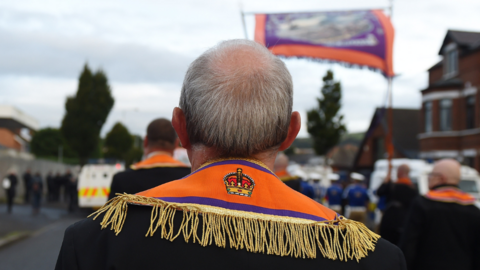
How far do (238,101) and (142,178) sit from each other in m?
2.90

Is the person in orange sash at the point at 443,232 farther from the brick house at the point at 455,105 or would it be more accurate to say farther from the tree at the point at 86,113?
the tree at the point at 86,113

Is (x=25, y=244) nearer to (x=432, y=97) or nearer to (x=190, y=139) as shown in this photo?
(x=190, y=139)

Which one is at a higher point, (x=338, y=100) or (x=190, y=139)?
(x=338, y=100)

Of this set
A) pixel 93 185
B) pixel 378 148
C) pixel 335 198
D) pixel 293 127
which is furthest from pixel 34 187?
pixel 378 148

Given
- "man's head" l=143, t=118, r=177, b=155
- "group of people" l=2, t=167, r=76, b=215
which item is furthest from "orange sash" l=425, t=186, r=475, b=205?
"group of people" l=2, t=167, r=76, b=215

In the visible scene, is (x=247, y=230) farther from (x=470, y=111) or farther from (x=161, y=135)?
(x=470, y=111)

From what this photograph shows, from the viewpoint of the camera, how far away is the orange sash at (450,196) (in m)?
4.82

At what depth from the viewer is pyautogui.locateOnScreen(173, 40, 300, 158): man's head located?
144cm

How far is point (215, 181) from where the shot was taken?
141 cm

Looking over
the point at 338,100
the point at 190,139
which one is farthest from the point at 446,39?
the point at 190,139

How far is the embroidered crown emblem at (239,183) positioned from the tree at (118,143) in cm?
5831

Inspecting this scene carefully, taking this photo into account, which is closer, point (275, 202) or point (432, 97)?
point (275, 202)

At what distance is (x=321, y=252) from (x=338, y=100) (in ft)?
126

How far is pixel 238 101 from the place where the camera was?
1436 mm
